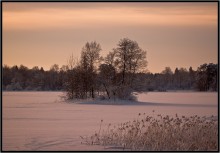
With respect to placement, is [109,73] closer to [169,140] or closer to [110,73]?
[110,73]

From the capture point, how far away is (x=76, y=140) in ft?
52.3

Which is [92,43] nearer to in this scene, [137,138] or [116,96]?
[116,96]

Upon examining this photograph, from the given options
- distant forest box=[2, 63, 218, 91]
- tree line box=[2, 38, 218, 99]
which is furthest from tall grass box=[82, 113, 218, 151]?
distant forest box=[2, 63, 218, 91]

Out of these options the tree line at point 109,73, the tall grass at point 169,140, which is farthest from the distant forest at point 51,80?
the tall grass at point 169,140

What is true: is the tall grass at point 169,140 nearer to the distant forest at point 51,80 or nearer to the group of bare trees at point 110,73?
the group of bare trees at point 110,73

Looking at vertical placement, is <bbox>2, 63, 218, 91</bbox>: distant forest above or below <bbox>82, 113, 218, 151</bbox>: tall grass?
above

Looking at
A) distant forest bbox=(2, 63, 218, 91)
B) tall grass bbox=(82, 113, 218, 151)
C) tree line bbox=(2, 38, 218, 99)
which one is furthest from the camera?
distant forest bbox=(2, 63, 218, 91)

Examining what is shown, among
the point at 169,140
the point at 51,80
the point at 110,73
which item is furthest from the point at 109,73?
the point at 51,80

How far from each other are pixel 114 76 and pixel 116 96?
3.17m

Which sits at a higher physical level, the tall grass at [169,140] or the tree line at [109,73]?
the tree line at [109,73]

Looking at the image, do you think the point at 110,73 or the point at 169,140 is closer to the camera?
the point at 169,140

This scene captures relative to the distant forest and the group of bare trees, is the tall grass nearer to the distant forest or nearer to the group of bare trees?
the group of bare trees

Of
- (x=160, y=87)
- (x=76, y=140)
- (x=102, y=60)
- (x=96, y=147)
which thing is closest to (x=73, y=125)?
(x=76, y=140)

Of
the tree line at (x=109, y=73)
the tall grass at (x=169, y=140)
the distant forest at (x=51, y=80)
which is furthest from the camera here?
the distant forest at (x=51, y=80)
